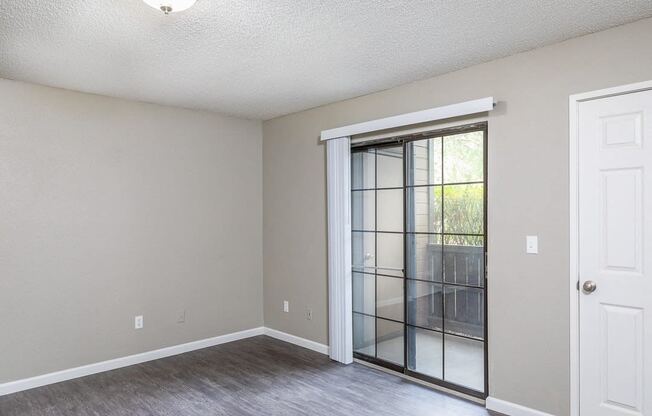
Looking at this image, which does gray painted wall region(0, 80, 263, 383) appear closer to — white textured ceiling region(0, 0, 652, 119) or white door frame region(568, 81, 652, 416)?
white textured ceiling region(0, 0, 652, 119)

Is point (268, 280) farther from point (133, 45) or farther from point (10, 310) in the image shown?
point (133, 45)

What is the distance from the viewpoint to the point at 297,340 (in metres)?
4.73

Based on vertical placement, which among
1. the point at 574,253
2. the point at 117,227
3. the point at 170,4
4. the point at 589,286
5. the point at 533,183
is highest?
the point at 170,4

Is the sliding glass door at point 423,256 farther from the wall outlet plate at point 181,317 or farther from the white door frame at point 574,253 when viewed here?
the wall outlet plate at point 181,317

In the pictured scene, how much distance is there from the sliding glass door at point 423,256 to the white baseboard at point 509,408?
110mm

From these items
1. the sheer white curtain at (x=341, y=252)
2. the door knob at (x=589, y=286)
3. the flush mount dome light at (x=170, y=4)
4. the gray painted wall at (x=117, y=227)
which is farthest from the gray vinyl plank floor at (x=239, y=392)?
the flush mount dome light at (x=170, y=4)

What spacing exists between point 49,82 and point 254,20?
2.15 metres

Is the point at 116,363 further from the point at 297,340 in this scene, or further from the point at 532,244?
the point at 532,244

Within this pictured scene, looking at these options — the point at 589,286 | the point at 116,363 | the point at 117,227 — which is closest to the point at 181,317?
the point at 116,363

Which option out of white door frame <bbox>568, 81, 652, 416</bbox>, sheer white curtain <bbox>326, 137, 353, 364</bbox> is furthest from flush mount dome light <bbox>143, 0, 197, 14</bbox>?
white door frame <bbox>568, 81, 652, 416</bbox>

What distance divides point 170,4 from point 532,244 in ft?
8.65

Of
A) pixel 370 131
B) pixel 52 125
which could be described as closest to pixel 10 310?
pixel 52 125

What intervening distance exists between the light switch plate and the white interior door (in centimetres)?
26

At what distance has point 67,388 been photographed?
356 centimetres
